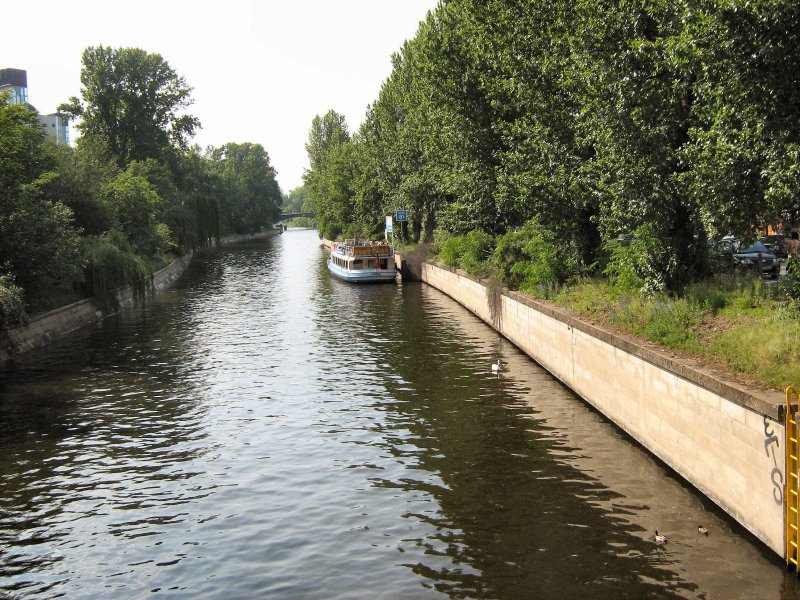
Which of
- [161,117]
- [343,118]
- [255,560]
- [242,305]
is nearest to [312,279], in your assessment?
[242,305]

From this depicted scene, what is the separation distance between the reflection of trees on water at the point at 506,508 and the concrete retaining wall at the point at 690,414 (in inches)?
57.6

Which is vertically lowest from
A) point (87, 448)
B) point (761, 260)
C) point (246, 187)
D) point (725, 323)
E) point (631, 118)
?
A: point (87, 448)

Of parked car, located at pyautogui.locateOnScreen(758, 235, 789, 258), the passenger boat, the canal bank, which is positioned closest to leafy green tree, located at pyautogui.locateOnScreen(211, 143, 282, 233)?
the passenger boat

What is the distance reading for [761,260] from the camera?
74.9 ft

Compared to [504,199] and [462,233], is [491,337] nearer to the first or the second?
[504,199]

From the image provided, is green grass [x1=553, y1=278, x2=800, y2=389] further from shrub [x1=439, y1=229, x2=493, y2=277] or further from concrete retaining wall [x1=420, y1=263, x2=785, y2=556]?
shrub [x1=439, y1=229, x2=493, y2=277]

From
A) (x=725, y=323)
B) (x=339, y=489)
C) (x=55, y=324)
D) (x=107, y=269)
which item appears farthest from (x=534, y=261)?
(x=107, y=269)

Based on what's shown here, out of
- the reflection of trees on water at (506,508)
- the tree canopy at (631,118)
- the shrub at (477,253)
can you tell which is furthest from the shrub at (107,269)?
the reflection of trees on water at (506,508)

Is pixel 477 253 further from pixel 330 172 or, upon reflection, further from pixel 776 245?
pixel 330 172

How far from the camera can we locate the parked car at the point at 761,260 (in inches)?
962

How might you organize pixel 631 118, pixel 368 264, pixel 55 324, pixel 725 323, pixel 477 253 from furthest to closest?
pixel 368 264 → pixel 477 253 → pixel 55 324 → pixel 631 118 → pixel 725 323

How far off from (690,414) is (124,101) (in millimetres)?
83250

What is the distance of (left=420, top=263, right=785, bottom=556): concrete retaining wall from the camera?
10.6 m

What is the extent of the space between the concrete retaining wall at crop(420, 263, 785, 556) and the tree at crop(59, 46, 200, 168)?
72.1 metres
